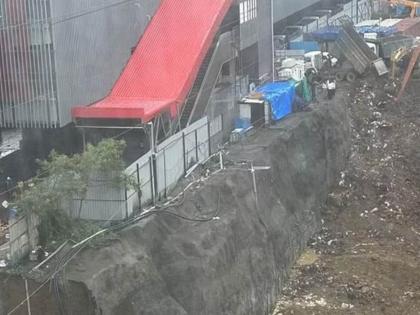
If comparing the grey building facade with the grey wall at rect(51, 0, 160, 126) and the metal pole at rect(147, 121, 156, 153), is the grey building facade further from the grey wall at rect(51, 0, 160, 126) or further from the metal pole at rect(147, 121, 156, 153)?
the metal pole at rect(147, 121, 156, 153)

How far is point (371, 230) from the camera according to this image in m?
28.6

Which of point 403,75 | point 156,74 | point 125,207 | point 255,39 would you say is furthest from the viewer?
point 403,75

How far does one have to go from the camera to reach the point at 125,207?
19.8 m

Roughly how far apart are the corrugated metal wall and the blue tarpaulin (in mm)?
11531

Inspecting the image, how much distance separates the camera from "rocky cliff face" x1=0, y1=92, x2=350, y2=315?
17.4 meters

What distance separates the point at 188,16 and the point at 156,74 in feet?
12.6

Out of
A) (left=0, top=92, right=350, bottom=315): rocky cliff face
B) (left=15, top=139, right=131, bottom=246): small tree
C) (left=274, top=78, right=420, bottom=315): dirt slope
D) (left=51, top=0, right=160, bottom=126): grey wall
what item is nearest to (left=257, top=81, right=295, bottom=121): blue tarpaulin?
A: (left=0, top=92, right=350, bottom=315): rocky cliff face

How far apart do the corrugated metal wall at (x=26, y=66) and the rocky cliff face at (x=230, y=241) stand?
223 inches

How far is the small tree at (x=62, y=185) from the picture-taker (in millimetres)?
17266

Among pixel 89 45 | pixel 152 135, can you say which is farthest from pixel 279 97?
pixel 89 45

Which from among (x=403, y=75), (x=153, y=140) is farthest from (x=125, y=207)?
(x=403, y=75)

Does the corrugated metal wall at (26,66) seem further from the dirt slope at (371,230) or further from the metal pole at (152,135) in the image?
the dirt slope at (371,230)

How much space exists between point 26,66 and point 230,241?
8.53 m

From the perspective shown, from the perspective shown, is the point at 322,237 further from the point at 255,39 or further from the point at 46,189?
the point at 46,189
